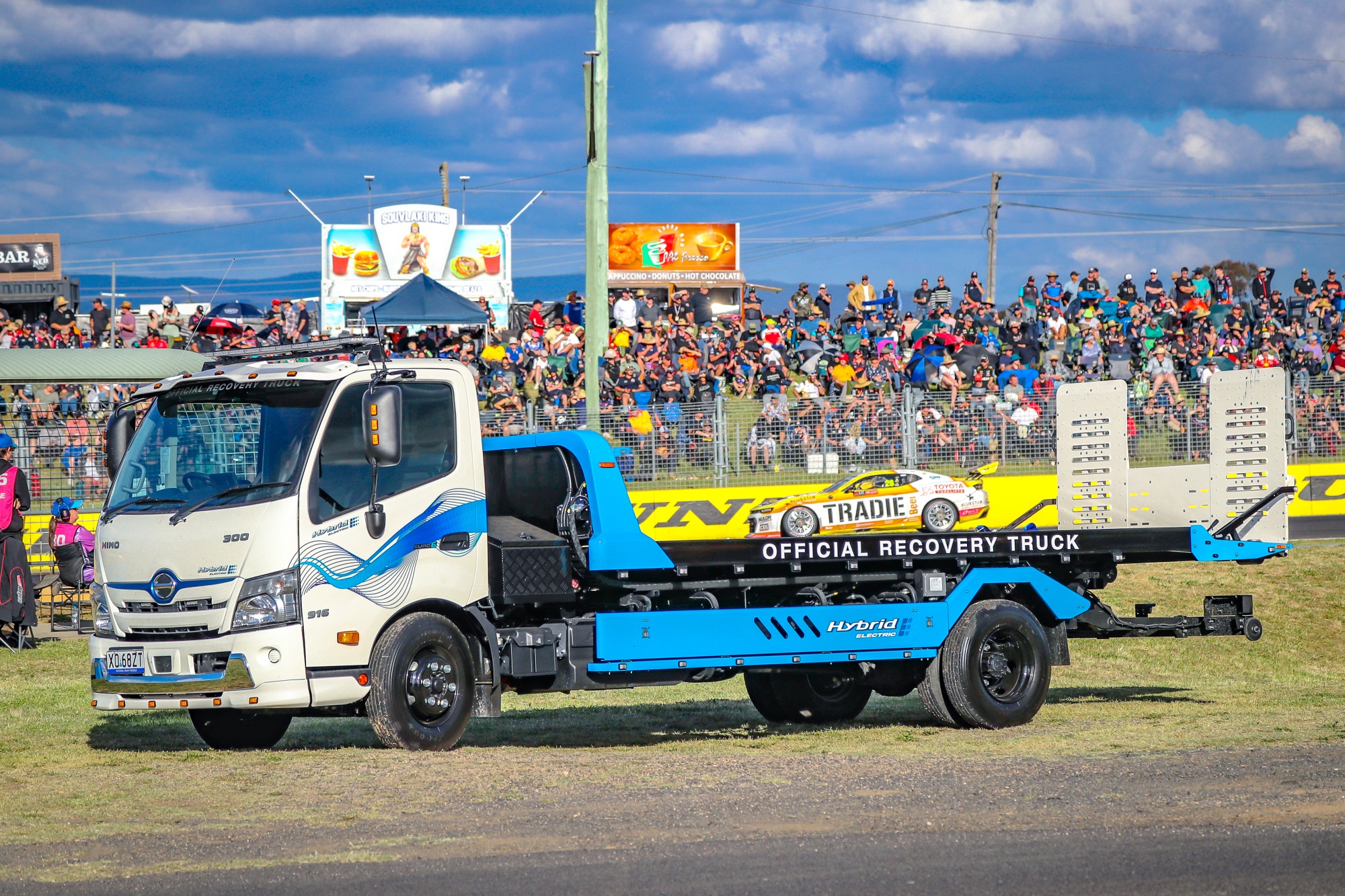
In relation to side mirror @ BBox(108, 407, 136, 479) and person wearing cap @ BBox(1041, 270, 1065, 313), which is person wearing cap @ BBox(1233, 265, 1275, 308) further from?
side mirror @ BBox(108, 407, 136, 479)

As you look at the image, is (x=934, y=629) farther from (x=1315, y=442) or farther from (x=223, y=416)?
(x=1315, y=442)

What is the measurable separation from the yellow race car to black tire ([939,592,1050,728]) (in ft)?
40.3

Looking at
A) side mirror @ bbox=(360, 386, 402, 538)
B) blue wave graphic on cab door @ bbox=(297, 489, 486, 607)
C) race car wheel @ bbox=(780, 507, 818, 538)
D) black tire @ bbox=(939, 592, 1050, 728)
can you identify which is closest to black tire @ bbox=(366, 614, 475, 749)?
blue wave graphic on cab door @ bbox=(297, 489, 486, 607)

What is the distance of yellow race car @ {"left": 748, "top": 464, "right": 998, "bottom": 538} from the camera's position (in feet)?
77.0

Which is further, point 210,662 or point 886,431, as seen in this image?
point 886,431

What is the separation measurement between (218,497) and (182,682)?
3.63 ft

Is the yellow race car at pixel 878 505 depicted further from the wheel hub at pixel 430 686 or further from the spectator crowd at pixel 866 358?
the wheel hub at pixel 430 686

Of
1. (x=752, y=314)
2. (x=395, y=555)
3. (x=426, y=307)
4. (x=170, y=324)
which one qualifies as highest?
(x=752, y=314)

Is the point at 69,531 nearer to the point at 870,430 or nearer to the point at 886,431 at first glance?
the point at 870,430

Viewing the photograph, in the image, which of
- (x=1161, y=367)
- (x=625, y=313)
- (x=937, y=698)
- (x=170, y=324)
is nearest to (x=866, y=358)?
(x=1161, y=367)

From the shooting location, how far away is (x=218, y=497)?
9.04 metres

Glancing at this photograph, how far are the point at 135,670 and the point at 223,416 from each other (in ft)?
5.26

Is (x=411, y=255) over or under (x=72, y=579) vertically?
over

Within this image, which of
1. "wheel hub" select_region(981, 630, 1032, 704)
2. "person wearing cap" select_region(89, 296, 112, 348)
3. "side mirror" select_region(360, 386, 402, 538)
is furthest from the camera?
"person wearing cap" select_region(89, 296, 112, 348)
